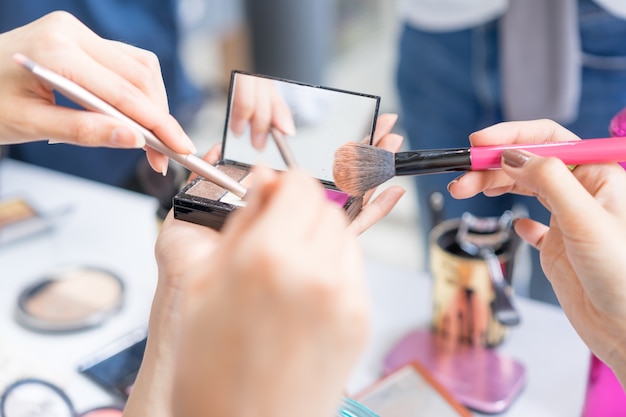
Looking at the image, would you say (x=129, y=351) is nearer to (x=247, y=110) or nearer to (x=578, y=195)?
(x=247, y=110)

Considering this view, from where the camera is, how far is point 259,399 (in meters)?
0.22

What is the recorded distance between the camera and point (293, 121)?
0.46m

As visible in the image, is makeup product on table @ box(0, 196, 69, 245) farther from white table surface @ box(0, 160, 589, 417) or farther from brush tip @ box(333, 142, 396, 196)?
brush tip @ box(333, 142, 396, 196)

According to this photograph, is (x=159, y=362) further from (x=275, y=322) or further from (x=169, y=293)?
(x=275, y=322)

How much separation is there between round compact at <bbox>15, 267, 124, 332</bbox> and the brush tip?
330 mm

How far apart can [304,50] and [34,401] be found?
50.1 inches

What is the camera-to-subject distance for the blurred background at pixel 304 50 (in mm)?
1475

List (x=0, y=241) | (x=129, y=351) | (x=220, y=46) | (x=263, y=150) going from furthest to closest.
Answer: (x=220, y=46)
(x=0, y=241)
(x=129, y=351)
(x=263, y=150)

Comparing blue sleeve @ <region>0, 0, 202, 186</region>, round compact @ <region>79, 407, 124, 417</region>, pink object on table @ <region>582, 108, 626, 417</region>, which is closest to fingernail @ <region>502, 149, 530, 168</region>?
pink object on table @ <region>582, 108, 626, 417</region>

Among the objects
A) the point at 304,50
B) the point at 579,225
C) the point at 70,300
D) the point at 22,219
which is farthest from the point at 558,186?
the point at 304,50

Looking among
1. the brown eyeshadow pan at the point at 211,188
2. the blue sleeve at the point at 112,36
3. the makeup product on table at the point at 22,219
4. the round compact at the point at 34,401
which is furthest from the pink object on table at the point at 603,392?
the blue sleeve at the point at 112,36

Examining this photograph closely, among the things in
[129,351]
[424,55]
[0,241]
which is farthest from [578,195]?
[0,241]

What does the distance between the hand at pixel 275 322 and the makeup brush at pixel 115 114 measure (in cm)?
17

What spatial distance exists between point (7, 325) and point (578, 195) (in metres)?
0.51
